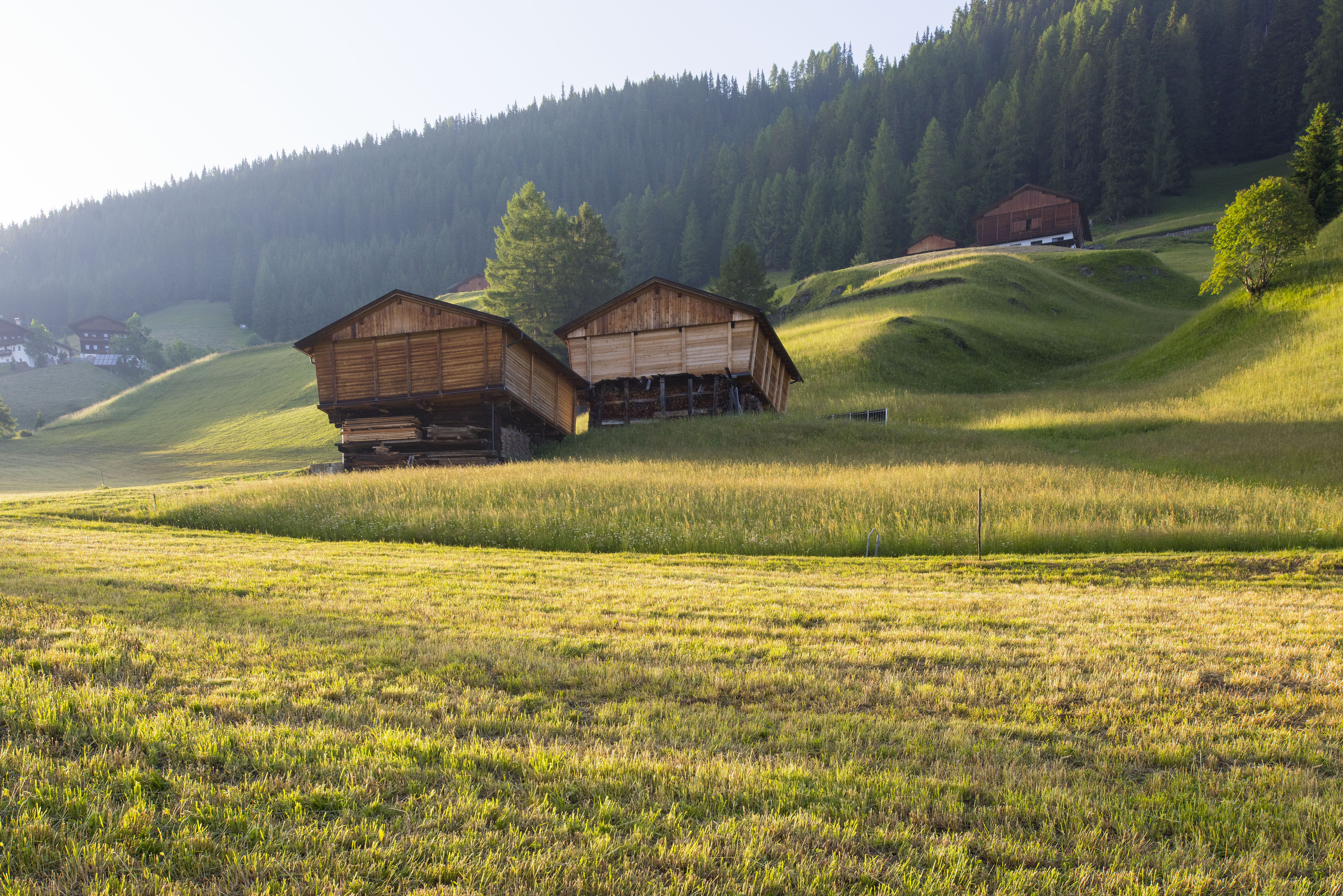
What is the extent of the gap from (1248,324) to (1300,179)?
17.6 meters

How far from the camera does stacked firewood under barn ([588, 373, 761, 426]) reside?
39125mm

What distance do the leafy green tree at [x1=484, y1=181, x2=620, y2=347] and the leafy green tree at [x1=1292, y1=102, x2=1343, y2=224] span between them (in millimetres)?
55088

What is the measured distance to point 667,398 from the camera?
4003 cm

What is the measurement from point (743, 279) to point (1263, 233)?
121 ft

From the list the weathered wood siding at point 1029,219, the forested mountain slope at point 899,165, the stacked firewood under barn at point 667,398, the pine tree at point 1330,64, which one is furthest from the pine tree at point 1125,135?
the stacked firewood under barn at point 667,398

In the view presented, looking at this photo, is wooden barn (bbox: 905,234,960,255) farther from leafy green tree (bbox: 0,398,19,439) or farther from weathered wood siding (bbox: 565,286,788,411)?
leafy green tree (bbox: 0,398,19,439)

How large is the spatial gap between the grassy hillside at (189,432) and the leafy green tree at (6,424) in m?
0.85

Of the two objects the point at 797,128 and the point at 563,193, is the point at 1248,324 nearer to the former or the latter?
the point at 797,128

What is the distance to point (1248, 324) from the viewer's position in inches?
1615

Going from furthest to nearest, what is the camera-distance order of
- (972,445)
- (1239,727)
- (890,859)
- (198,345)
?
1. (198,345)
2. (972,445)
3. (1239,727)
4. (890,859)

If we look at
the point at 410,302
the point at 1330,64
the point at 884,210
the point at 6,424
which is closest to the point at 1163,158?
the point at 1330,64

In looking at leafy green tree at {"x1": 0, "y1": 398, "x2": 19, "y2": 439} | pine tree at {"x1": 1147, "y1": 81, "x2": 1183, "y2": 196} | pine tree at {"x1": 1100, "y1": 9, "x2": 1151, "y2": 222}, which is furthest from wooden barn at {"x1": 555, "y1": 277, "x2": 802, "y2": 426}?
pine tree at {"x1": 1147, "y1": 81, "x2": 1183, "y2": 196}

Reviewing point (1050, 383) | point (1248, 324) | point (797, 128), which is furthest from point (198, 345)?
point (1248, 324)

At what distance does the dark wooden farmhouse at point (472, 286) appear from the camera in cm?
12069
